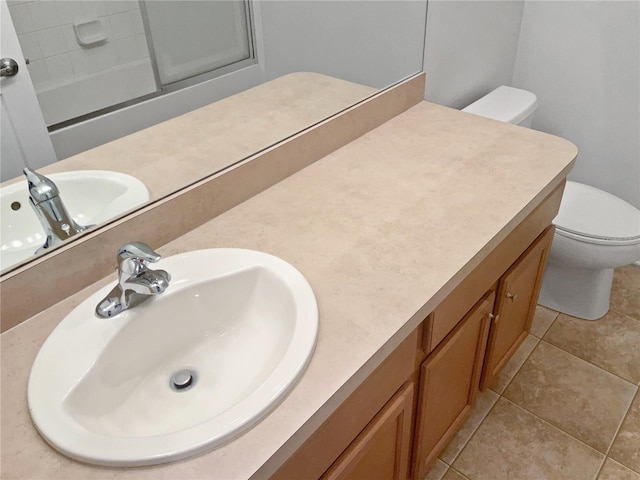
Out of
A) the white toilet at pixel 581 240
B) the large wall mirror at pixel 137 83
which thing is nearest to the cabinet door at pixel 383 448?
the large wall mirror at pixel 137 83

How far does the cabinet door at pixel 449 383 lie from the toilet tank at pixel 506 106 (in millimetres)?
936

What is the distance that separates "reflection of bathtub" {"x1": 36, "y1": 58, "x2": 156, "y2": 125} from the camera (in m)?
0.92

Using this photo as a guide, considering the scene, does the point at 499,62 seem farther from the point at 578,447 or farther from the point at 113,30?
the point at 113,30

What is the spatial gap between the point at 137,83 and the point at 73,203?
0.80ft

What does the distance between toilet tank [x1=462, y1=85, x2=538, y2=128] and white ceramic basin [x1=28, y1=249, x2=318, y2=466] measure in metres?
1.34

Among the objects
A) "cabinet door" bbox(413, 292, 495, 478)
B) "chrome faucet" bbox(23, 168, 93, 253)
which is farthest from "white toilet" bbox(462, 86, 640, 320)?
"chrome faucet" bbox(23, 168, 93, 253)

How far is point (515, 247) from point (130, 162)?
90cm

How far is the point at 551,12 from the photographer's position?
2262 millimetres

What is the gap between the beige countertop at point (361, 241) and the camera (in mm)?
750

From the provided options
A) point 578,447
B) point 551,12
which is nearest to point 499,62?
point 551,12

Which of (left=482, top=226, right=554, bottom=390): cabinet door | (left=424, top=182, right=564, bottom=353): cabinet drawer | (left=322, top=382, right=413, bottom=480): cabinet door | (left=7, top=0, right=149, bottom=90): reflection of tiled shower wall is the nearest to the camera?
(left=7, top=0, right=149, bottom=90): reflection of tiled shower wall

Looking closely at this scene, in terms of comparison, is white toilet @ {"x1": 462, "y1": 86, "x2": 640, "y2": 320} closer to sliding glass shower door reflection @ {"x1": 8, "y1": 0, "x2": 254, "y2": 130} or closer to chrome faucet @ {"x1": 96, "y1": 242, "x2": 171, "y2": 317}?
sliding glass shower door reflection @ {"x1": 8, "y1": 0, "x2": 254, "y2": 130}

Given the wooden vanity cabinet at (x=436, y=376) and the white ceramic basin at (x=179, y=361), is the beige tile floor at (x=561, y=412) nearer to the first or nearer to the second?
the wooden vanity cabinet at (x=436, y=376)

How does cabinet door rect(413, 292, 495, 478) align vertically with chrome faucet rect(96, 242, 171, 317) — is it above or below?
below
